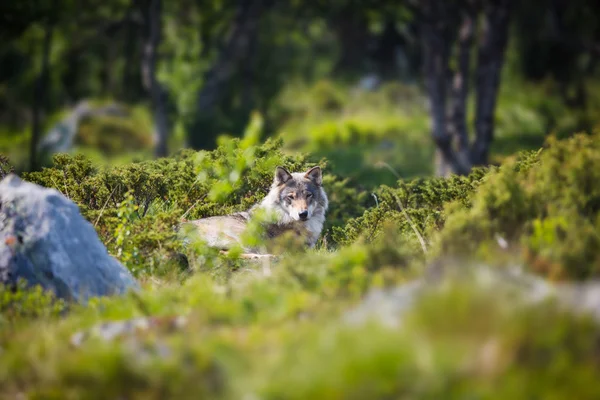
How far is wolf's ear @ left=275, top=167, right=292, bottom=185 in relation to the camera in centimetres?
1041

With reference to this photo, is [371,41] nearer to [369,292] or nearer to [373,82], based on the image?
[373,82]

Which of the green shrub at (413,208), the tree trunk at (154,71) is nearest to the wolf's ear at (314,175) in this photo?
the green shrub at (413,208)

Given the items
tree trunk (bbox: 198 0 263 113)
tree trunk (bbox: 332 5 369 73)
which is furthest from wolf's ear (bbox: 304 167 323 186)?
tree trunk (bbox: 332 5 369 73)

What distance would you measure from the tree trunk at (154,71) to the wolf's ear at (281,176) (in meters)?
15.5

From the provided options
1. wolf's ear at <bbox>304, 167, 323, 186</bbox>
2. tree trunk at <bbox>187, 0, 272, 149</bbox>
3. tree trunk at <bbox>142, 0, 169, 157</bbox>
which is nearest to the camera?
wolf's ear at <bbox>304, 167, 323, 186</bbox>

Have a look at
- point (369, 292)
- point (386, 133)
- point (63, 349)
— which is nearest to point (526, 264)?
point (369, 292)

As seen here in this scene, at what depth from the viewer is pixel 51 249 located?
7.84 meters

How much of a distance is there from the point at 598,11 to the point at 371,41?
9875 mm

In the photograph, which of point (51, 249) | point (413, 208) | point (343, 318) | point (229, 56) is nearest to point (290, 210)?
point (413, 208)

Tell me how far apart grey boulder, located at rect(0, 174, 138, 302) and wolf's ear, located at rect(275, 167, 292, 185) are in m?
2.81

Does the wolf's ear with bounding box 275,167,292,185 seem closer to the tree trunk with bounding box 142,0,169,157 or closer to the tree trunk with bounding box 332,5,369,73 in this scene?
the tree trunk with bounding box 142,0,169,157

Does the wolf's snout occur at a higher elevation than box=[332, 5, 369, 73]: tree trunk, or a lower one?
lower

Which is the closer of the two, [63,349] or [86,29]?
[63,349]

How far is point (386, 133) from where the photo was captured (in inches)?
1126
